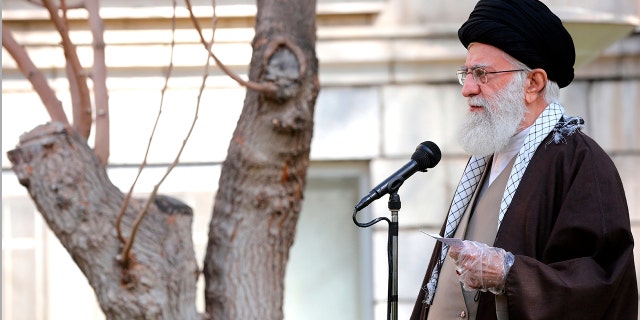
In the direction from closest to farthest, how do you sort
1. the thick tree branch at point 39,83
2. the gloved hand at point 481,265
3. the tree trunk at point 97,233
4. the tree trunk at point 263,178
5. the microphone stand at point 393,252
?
1. the gloved hand at point 481,265
2. the microphone stand at point 393,252
3. the tree trunk at point 97,233
4. the tree trunk at point 263,178
5. the thick tree branch at point 39,83

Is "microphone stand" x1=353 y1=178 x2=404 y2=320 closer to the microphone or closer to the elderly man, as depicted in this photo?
the microphone

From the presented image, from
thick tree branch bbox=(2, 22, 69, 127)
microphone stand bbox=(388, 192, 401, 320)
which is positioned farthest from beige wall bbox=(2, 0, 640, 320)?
microphone stand bbox=(388, 192, 401, 320)

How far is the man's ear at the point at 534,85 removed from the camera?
11.6 ft

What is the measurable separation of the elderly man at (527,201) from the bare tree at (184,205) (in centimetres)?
78

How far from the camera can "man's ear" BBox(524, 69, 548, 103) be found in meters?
3.52

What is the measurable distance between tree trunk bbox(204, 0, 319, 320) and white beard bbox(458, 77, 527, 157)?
83 centimetres

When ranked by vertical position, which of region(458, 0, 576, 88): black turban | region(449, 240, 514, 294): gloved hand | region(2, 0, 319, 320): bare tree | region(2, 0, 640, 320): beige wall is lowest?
region(449, 240, 514, 294): gloved hand

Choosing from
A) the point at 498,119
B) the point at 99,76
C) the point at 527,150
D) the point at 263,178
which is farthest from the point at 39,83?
the point at 527,150

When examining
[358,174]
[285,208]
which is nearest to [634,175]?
A: [358,174]

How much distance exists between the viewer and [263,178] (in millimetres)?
4277

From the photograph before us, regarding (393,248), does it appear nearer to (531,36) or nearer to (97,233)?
(531,36)

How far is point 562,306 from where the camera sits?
312cm

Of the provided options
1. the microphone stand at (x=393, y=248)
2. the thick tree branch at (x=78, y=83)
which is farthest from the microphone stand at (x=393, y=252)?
the thick tree branch at (x=78, y=83)

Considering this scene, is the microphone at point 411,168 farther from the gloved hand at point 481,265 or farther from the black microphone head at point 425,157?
the gloved hand at point 481,265
